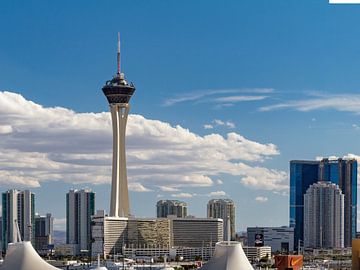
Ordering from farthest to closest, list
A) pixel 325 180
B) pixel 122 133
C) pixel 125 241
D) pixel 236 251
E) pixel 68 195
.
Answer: pixel 325 180 < pixel 68 195 < pixel 125 241 < pixel 122 133 < pixel 236 251

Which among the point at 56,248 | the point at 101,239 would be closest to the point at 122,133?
the point at 101,239

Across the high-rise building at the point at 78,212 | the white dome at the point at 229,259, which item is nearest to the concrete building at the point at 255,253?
the high-rise building at the point at 78,212

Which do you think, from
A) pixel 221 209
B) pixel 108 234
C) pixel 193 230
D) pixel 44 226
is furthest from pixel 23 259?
pixel 44 226

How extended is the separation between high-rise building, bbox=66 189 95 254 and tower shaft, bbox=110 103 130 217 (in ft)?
56.1

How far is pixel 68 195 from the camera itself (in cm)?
8006

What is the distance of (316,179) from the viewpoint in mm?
96250

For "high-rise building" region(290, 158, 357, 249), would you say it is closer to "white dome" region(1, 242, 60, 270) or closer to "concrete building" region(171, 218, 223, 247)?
"concrete building" region(171, 218, 223, 247)

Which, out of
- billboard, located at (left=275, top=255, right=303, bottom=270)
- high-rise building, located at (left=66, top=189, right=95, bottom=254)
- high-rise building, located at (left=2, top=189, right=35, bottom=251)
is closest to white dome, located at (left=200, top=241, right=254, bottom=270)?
billboard, located at (left=275, top=255, right=303, bottom=270)

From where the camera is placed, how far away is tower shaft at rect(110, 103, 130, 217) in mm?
59500

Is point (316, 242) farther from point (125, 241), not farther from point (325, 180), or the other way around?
point (125, 241)

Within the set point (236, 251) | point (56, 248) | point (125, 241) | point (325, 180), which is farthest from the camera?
point (325, 180)

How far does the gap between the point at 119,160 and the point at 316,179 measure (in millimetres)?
41887

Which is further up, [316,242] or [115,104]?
[115,104]

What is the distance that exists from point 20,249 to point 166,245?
41173 millimetres
